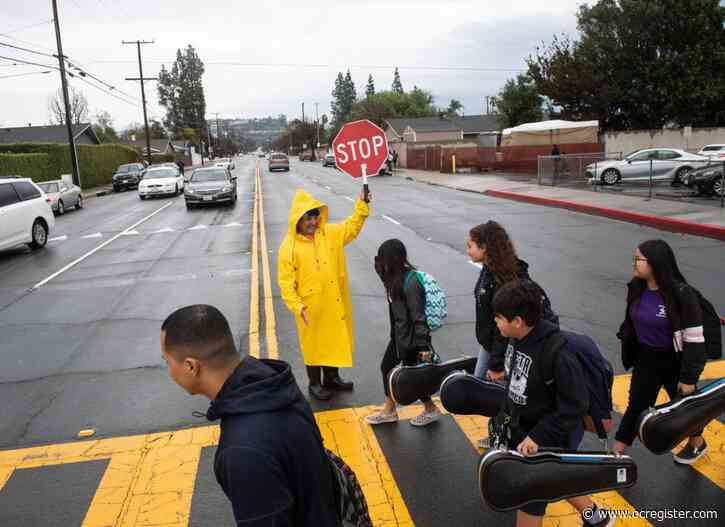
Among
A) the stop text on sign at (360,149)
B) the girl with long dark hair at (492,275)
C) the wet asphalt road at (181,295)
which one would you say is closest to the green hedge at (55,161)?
the wet asphalt road at (181,295)

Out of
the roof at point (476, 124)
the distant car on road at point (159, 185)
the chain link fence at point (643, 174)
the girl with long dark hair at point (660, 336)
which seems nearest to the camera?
the girl with long dark hair at point (660, 336)

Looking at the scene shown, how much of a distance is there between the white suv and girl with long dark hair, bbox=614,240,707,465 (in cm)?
1369

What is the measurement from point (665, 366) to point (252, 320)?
5275mm

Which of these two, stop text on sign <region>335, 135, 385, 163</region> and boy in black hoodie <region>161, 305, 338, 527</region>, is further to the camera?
stop text on sign <region>335, 135, 385, 163</region>

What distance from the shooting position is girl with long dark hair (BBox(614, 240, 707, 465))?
11.6ft

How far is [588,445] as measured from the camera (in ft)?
14.3

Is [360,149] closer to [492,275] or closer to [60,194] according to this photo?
[492,275]

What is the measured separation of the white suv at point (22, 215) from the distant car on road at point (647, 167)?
18.3 m

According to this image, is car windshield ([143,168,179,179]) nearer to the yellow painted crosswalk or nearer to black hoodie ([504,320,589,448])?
the yellow painted crosswalk

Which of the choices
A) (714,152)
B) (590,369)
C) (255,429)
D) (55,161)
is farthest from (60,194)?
(714,152)

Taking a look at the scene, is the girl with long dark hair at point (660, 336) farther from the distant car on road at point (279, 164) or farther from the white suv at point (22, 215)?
the distant car on road at point (279, 164)

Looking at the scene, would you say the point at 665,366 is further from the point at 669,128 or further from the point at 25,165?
the point at 669,128

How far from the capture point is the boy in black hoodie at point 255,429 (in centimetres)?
176

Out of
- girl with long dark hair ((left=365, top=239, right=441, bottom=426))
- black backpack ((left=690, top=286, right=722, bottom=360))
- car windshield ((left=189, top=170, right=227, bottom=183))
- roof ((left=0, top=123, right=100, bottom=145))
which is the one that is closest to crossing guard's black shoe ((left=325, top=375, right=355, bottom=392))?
girl with long dark hair ((left=365, top=239, right=441, bottom=426))
